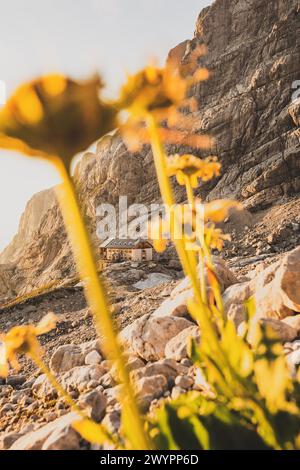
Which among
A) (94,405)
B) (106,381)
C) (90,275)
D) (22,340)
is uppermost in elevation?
→ (90,275)

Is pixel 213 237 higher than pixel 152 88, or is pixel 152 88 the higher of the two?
pixel 152 88

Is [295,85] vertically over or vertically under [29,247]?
over

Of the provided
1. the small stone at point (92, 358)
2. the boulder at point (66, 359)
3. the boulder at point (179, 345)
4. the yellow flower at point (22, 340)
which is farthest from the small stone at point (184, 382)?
the boulder at point (66, 359)

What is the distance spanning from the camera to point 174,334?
596cm

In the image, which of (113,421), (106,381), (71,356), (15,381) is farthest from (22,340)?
(15,381)

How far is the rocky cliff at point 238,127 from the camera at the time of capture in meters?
60.4

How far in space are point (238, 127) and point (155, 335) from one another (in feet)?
225

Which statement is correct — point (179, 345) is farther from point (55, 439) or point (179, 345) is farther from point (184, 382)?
point (55, 439)

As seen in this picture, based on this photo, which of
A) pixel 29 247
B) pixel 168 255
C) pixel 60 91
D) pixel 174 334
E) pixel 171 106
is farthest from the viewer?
pixel 29 247

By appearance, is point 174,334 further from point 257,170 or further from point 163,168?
point 257,170

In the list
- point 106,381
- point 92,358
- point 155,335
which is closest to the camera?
point 106,381

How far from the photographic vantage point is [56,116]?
1280 millimetres
